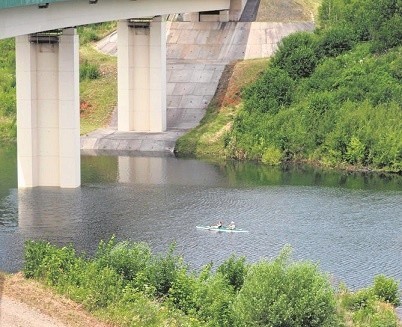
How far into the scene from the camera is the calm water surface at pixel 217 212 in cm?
4738

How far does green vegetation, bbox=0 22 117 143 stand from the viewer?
7406 centimetres

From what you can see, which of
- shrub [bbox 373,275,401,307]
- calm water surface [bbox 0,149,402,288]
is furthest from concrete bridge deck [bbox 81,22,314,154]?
shrub [bbox 373,275,401,307]

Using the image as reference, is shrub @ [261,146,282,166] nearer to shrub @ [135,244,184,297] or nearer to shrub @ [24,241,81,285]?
shrub @ [24,241,81,285]

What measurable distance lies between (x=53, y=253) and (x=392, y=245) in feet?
41.3

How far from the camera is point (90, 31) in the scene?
279 feet

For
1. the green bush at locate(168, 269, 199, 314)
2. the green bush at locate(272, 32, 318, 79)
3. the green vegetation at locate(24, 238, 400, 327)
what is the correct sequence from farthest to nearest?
1. the green bush at locate(272, 32, 318, 79)
2. the green bush at locate(168, 269, 199, 314)
3. the green vegetation at locate(24, 238, 400, 327)

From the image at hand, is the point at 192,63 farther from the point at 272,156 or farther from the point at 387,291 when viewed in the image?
the point at 387,291

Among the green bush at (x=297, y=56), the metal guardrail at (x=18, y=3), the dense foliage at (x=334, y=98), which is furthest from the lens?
the green bush at (x=297, y=56)

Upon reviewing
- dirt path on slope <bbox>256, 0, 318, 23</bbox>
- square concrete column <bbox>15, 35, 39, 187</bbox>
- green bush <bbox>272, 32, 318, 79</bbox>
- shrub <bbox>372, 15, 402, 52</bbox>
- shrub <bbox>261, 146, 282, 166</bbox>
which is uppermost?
dirt path on slope <bbox>256, 0, 318, 23</bbox>

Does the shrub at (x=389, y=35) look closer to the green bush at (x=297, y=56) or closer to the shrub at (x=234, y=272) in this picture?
the green bush at (x=297, y=56)

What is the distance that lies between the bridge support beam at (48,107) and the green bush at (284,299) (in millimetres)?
24202

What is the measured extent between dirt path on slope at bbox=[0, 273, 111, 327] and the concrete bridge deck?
3022 centimetres

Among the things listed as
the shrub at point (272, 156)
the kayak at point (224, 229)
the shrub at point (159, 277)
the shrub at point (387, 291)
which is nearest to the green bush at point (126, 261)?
the shrub at point (159, 277)

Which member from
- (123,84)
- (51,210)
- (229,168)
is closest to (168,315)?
(51,210)
